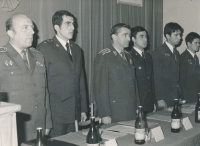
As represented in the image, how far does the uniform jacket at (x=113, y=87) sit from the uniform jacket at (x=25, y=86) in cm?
63

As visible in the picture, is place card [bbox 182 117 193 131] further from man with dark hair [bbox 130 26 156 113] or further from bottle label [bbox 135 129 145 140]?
man with dark hair [bbox 130 26 156 113]

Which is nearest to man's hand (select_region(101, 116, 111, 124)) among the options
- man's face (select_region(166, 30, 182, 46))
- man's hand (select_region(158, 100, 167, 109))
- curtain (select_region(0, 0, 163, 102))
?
curtain (select_region(0, 0, 163, 102))

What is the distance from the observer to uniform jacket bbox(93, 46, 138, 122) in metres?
2.81

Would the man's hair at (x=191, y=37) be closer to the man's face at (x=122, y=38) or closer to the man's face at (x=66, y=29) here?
the man's face at (x=122, y=38)

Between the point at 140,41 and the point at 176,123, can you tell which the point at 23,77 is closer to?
the point at 176,123

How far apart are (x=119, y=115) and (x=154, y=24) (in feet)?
8.02

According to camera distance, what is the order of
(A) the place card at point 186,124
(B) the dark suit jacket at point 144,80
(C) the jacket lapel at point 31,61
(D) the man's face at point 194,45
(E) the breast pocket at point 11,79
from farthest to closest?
(D) the man's face at point 194,45 → (B) the dark suit jacket at point 144,80 → (C) the jacket lapel at point 31,61 → (E) the breast pocket at point 11,79 → (A) the place card at point 186,124

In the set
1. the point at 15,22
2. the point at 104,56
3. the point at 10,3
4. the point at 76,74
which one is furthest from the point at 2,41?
the point at 104,56

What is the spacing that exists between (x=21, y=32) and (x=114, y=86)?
3.67 feet

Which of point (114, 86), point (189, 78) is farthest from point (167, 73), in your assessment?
point (114, 86)

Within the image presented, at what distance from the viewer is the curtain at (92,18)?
10.0 feet

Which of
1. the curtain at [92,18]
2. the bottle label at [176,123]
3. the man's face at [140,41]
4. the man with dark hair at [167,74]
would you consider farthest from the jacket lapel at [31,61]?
the man with dark hair at [167,74]

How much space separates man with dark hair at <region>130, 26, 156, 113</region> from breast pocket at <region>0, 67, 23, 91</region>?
1.59 m

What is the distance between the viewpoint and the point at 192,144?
1.86 metres
